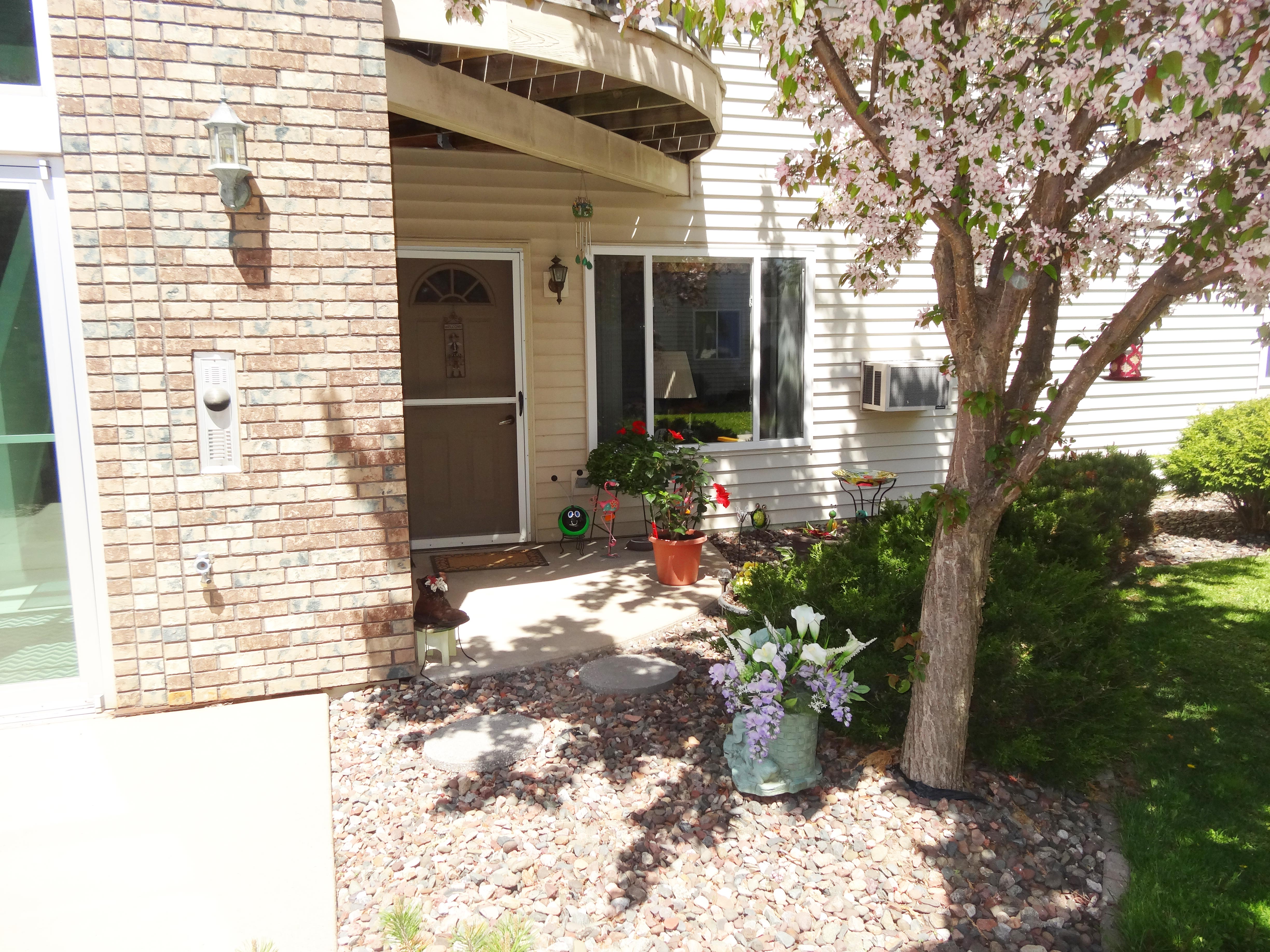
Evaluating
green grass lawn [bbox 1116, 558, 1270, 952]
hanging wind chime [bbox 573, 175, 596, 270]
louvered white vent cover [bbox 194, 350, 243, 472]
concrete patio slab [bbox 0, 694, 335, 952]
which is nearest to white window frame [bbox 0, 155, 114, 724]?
concrete patio slab [bbox 0, 694, 335, 952]

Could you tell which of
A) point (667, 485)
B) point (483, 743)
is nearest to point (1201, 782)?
point (483, 743)

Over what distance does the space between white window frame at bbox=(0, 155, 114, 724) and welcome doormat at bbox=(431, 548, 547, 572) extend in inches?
94.5

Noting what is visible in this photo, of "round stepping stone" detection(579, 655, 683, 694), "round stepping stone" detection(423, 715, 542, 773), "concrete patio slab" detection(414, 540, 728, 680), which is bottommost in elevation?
"round stepping stone" detection(423, 715, 542, 773)

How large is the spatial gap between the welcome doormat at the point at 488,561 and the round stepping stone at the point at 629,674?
1.87 m

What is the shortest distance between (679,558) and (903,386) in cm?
302

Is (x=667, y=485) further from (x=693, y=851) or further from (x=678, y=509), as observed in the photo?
(x=693, y=851)

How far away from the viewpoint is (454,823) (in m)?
3.09

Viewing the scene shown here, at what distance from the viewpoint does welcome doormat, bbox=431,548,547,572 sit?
6.22 metres

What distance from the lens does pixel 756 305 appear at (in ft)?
24.0

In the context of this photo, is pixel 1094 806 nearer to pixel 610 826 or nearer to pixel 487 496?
pixel 610 826

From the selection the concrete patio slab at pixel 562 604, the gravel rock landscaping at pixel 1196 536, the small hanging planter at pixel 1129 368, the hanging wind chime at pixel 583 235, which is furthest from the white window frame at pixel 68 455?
the small hanging planter at pixel 1129 368

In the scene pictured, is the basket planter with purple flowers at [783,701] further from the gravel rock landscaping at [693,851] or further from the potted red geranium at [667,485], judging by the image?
the potted red geranium at [667,485]

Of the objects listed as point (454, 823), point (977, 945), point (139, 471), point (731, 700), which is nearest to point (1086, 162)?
point (731, 700)

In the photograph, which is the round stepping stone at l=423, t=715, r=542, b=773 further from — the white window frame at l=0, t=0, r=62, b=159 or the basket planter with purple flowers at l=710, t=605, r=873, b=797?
the white window frame at l=0, t=0, r=62, b=159
